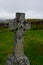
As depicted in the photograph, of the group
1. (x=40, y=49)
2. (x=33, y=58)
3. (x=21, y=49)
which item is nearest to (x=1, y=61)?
(x=33, y=58)

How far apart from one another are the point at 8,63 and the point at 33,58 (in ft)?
42.7

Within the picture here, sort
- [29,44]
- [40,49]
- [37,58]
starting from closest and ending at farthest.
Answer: [37,58] < [40,49] < [29,44]

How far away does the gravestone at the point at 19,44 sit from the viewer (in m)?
13.5

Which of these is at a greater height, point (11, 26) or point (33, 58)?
point (11, 26)

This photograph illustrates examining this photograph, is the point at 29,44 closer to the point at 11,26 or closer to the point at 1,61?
the point at 1,61

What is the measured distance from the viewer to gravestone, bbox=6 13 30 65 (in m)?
13.5

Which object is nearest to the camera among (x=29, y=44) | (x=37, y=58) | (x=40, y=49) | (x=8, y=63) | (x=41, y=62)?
(x=8, y=63)

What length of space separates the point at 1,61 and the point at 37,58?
4.09 metres

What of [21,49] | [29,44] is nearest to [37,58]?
[29,44]

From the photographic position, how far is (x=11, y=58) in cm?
1362

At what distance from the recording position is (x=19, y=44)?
13844 millimetres

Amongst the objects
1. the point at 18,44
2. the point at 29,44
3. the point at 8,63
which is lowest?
the point at 29,44

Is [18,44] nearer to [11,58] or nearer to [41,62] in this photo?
[11,58]

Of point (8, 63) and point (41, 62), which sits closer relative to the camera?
point (8, 63)
